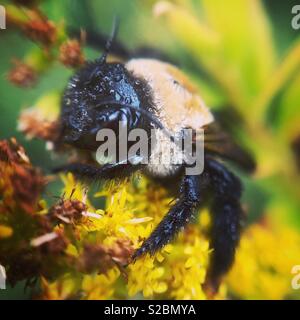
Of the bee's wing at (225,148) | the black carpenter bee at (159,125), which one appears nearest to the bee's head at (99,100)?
the black carpenter bee at (159,125)

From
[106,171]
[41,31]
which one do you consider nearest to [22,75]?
[41,31]

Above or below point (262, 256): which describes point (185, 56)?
above

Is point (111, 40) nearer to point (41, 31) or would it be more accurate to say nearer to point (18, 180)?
point (41, 31)

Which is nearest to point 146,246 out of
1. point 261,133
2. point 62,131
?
point 62,131

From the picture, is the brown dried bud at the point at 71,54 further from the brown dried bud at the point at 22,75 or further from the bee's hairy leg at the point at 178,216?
the bee's hairy leg at the point at 178,216
